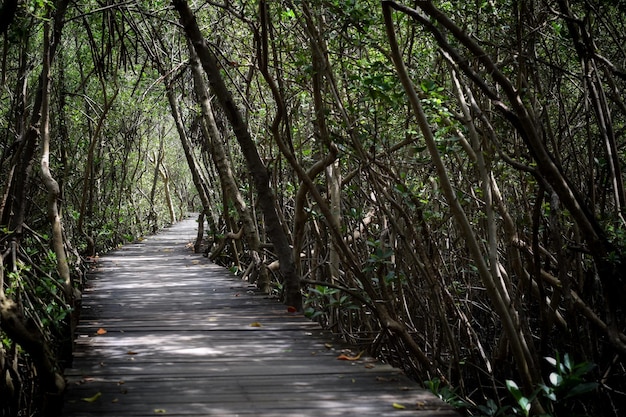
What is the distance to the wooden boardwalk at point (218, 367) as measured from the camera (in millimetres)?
3320

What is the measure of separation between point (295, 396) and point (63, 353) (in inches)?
162

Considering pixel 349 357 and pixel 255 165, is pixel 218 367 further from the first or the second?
pixel 255 165

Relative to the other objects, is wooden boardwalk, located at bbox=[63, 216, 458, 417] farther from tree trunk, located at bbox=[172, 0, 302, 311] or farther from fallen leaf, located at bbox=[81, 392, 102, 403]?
tree trunk, located at bbox=[172, 0, 302, 311]

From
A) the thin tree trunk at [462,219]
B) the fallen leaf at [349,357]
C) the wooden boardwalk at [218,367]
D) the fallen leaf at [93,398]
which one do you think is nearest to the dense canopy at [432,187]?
the thin tree trunk at [462,219]

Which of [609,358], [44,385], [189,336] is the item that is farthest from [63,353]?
[609,358]

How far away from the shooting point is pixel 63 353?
6.88m

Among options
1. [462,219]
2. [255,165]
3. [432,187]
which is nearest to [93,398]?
[462,219]

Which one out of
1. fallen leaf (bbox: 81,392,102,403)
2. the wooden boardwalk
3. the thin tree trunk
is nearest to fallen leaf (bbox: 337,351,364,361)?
the wooden boardwalk

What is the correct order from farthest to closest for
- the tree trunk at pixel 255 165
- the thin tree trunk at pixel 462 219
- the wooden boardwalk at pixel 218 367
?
the tree trunk at pixel 255 165, the thin tree trunk at pixel 462 219, the wooden boardwalk at pixel 218 367

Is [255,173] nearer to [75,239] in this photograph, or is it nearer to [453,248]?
[453,248]

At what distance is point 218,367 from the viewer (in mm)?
4117

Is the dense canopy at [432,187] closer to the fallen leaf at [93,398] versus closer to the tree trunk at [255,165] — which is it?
the tree trunk at [255,165]

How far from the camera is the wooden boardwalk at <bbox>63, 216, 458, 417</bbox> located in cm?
332

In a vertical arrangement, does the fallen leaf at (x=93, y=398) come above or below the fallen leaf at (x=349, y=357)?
above
